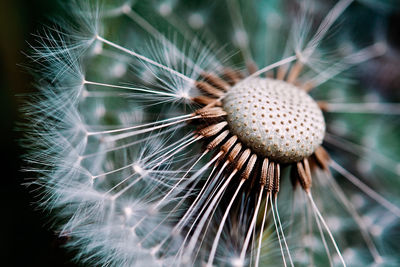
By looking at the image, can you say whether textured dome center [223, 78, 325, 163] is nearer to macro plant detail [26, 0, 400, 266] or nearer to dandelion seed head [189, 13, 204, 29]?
macro plant detail [26, 0, 400, 266]

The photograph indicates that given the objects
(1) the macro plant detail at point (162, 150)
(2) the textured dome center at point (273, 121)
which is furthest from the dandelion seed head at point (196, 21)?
A: (2) the textured dome center at point (273, 121)

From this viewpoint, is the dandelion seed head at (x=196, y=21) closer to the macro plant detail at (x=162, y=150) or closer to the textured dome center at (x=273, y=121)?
the macro plant detail at (x=162, y=150)

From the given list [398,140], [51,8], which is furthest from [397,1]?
[51,8]

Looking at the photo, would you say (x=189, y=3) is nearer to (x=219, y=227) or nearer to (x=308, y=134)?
(x=308, y=134)

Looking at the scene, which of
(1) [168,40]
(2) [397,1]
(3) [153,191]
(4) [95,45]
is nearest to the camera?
(3) [153,191]

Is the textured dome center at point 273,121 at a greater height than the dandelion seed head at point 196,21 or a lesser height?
lesser

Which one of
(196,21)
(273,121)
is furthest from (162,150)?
(196,21)

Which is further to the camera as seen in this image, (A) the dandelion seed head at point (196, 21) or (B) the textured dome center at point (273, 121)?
(A) the dandelion seed head at point (196, 21)

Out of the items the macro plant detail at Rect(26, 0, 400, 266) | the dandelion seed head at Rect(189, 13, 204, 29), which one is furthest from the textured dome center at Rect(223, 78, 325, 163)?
the dandelion seed head at Rect(189, 13, 204, 29)
